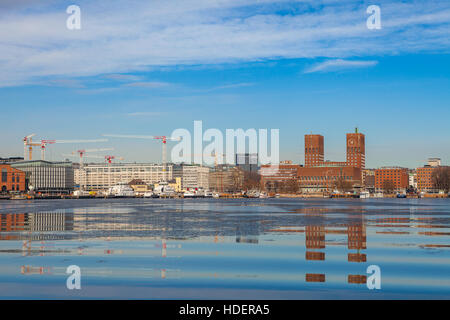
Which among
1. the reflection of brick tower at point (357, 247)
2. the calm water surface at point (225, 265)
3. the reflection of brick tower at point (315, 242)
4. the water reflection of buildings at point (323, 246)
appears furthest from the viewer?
the reflection of brick tower at point (315, 242)

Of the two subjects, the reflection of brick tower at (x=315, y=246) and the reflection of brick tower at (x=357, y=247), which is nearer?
the reflection of brick tower at (x=357, y=247)

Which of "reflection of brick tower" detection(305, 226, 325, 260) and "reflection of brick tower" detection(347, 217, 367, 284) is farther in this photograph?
"reflection of brick tower" detection(305, 226, 325, 260)

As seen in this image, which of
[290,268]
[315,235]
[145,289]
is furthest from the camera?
[315,235]

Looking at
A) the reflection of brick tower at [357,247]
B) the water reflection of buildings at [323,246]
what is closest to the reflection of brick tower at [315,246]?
the water reflection of buildings at [323,246]

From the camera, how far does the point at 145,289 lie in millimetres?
14344

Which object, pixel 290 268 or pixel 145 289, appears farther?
pixel 290 268

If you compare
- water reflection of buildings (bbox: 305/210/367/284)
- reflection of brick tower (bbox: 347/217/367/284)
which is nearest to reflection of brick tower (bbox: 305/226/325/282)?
water reflection of buildings (bbox: 305/210/367/284)

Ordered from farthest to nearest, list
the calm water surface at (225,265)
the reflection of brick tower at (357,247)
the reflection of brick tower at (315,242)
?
the reflection of brick tower at (315,242), the reflection of brick tower at (357,247), the calm water surface at (225,265)

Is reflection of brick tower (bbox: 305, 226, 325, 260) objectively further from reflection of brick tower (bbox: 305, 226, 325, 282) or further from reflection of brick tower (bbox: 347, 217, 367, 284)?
reflection of brick tower (bbox: 347, 217, 367, 284)

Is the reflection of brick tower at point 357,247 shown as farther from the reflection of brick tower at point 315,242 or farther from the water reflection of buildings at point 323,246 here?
the reflection of brick tower at point 315,242
